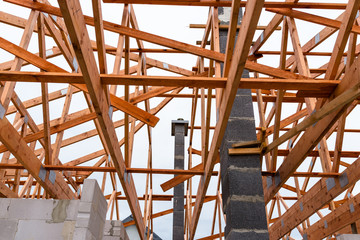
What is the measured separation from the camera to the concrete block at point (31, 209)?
553cm

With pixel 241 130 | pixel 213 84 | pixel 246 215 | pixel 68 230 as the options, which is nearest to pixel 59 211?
pixel 68 230

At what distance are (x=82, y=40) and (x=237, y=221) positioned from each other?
3730 millimetres

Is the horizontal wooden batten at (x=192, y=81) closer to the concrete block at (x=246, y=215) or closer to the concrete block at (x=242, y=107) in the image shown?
the concrete block at (x=242, y=107)

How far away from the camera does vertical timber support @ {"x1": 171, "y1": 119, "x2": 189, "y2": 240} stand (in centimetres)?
1309

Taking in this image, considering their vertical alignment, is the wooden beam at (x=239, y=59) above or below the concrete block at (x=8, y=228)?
above

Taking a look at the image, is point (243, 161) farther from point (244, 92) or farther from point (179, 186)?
point (179, 186)

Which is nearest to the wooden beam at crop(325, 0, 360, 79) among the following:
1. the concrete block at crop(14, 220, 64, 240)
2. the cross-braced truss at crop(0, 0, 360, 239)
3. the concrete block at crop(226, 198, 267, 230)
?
the cross-braced truss at crop(0, 0, 360, 239)

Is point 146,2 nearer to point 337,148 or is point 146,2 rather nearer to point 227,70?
point 227,70

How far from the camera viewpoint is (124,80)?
4547 millimetres

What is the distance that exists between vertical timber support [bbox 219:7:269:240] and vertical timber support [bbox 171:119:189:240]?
7047 mm

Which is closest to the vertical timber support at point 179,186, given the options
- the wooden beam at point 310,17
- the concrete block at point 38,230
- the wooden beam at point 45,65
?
the concrete block at point 38,230

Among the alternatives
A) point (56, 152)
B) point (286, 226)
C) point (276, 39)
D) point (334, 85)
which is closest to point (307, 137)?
point (334, 85)

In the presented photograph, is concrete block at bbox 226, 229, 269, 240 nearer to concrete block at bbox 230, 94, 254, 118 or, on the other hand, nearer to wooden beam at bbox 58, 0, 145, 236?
concrete block at bbox 230, 94, 254, 118

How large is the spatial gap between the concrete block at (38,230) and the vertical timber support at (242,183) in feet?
8.91
